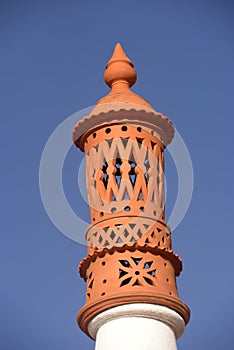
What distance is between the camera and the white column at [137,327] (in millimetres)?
12258

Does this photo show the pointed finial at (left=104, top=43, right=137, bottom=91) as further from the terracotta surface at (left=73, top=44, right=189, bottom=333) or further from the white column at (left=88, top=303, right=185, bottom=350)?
the white column at (left=88, top=303, right=185, bottom=350)

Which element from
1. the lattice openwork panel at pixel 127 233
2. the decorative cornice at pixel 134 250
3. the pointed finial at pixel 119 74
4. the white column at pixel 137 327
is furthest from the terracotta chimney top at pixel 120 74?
the white column at pixel 137 327

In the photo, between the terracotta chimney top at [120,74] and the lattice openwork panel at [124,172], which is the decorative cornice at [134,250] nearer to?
the lattice openwork panel at [124,172]

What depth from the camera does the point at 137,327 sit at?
12.3 meters

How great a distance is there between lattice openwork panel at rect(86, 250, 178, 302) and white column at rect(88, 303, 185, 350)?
0.60 ft

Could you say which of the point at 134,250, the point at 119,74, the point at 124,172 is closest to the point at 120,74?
the point at 119,74

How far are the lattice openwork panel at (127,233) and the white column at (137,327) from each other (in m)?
0.73

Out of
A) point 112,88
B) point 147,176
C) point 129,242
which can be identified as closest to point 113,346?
point 129,242

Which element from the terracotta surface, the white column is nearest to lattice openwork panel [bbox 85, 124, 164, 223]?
the terracotta surface

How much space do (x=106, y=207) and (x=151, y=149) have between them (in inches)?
35.6

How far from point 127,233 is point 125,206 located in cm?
35

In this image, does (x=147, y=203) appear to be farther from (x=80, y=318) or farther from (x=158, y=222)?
(x=80, y=318)

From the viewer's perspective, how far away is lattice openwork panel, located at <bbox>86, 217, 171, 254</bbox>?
12.8m

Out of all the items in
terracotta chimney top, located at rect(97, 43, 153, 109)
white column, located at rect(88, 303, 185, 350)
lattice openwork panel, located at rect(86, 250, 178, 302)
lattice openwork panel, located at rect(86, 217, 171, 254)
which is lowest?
white column, located at rect(88, 303, 185, 350)
